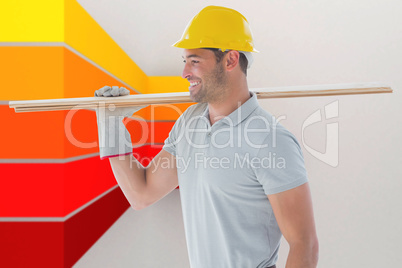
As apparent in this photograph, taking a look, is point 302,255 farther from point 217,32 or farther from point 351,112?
point 351,112

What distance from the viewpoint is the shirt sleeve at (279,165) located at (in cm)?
107

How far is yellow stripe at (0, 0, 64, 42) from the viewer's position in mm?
1225

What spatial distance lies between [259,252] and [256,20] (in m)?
2.28

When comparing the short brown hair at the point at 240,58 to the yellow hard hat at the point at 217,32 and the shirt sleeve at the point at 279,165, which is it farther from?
the shirt sleeve at the point at 279,165

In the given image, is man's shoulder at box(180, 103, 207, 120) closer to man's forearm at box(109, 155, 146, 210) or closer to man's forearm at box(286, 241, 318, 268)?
man's forearm at box(109, 155, 146, 210)

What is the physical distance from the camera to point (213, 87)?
1.25 metres

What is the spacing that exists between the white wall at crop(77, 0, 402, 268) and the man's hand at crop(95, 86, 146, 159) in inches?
71.2

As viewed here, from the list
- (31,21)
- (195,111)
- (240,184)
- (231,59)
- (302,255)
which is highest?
(31,21)

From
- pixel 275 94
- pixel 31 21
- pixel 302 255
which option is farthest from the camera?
pixel 275 94

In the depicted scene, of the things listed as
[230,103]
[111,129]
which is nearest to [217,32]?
[230,103]

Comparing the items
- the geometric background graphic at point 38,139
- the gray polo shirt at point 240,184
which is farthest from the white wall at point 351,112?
the geometric background graphic at point 38,139

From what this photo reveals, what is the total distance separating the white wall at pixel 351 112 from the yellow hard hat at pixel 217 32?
175 cm

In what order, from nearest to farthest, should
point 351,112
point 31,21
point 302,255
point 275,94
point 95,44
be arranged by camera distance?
point 302,255 → point 31,21 → point 275,94 → point 95,44 → point 351,112

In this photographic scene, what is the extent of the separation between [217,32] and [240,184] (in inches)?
21.1
